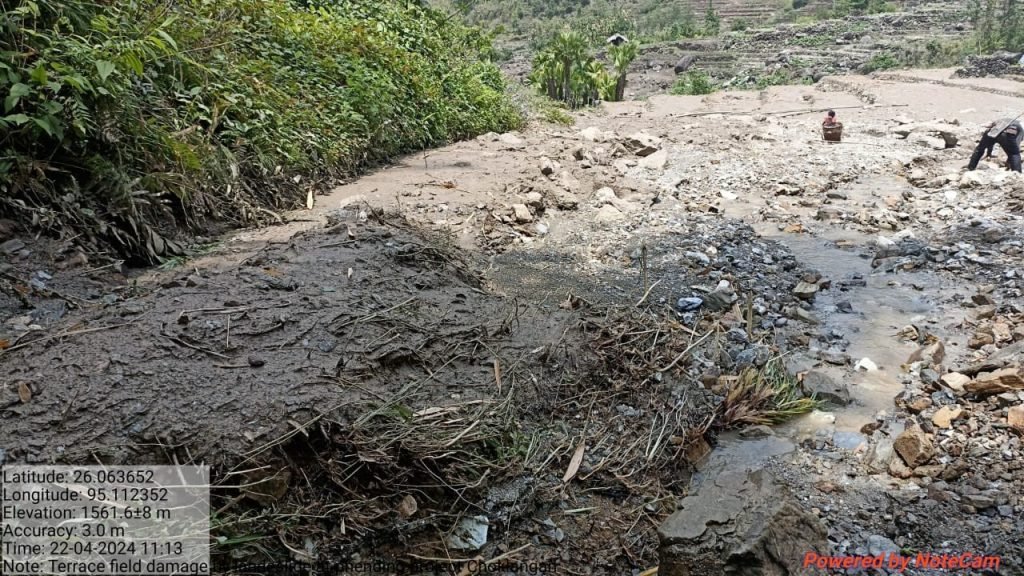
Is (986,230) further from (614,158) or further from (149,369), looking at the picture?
(149,369)

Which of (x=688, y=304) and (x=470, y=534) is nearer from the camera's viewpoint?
(x=470, y=534)

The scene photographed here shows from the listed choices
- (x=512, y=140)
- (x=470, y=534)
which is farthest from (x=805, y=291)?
(x=512, y=140)

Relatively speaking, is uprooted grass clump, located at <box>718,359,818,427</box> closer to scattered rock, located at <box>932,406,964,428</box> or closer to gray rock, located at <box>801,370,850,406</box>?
gray rock, located at <box>801,370,850,406</box>

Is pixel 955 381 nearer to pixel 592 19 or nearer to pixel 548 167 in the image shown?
pixel 548 167

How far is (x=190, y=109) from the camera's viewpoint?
482 centimetres

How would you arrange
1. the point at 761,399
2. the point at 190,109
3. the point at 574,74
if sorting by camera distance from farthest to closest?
the point at 574,74, the point at 190,109, the point at 761,399

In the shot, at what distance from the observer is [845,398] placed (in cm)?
364

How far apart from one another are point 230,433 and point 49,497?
53 centimetres

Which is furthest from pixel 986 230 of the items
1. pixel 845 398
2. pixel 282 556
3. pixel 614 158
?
pixel 282 556

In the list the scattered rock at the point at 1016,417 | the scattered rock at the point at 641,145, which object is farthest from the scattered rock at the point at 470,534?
the scattered rock at the point at 641,145

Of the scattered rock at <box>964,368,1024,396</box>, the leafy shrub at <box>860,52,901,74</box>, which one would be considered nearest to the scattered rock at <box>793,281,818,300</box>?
the scattered rock at <box>964,368,1024,396</box>

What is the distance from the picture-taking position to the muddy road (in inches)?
89.2

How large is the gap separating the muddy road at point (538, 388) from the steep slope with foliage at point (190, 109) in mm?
386
